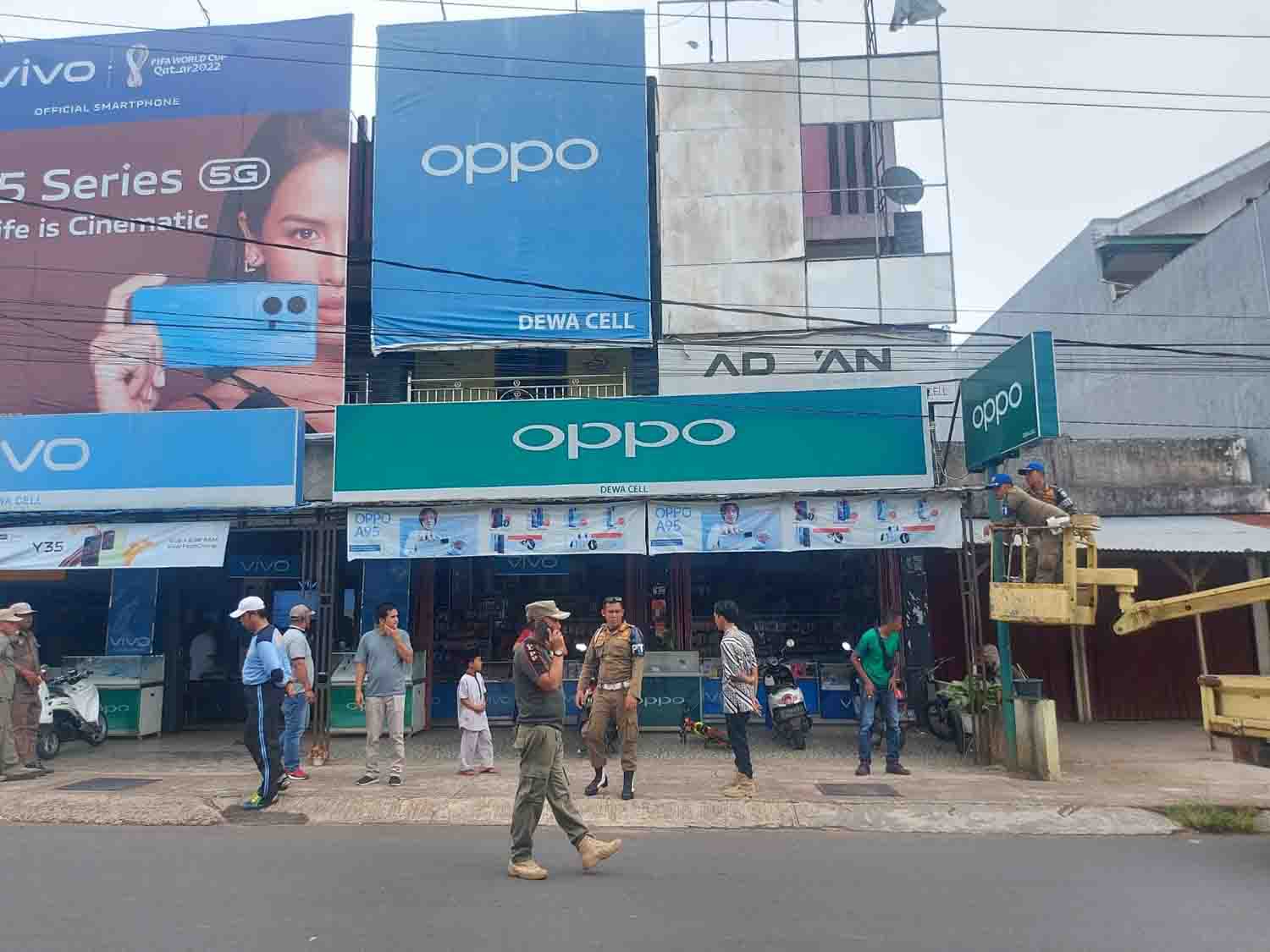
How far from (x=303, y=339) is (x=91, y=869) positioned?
10185mm

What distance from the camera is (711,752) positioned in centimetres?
1124

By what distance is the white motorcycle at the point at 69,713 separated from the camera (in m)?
11.1

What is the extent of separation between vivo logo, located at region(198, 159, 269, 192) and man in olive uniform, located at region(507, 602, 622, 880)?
40.7 ft

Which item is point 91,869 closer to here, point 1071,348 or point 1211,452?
point 1211,452

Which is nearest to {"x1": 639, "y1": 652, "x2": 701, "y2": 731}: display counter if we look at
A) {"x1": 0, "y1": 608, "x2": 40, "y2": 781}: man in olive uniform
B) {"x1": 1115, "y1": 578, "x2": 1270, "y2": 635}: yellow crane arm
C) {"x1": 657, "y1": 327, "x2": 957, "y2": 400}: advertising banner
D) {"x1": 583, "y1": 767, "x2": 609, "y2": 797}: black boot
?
{"x1": 583, "y1": 767, "x2": 609, "y2": 797}: black boot

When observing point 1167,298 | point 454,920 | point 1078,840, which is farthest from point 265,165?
point 1167,298

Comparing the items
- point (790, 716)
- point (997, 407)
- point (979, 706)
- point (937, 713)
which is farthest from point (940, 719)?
point (997, 407)

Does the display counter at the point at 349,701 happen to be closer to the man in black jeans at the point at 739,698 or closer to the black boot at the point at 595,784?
the black boot at the point at 595,784

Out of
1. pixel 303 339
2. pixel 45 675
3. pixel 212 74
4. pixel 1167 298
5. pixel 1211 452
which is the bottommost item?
pixel 45 675

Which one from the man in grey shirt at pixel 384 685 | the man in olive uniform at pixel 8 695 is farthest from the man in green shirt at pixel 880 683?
the man in olive uniform at pixel 8 695

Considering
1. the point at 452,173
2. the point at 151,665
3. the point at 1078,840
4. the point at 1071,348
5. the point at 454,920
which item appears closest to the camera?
A: the point at 454,920

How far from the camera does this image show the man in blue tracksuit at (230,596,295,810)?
26.2 feet

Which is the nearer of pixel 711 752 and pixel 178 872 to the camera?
pixel 178 872

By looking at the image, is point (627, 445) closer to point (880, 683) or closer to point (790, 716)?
point (790, 716)
